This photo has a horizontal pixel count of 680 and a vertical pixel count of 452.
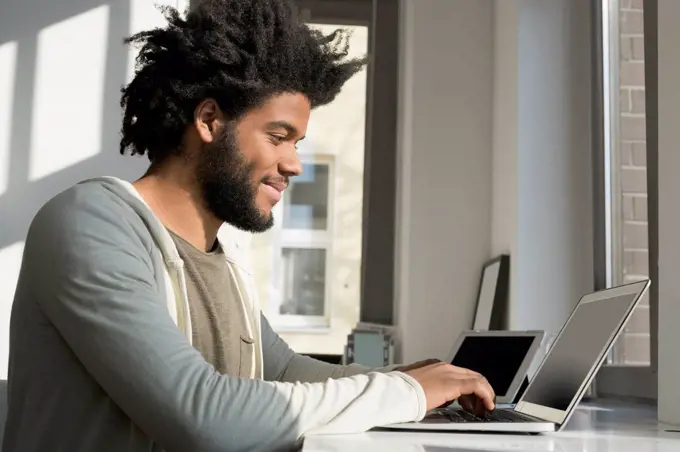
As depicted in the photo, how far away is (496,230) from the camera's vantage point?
8.33ft

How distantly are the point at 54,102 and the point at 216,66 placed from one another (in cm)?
82

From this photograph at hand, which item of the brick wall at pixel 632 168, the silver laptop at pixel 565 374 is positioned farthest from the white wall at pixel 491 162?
the silver laptop at pixel 565 374

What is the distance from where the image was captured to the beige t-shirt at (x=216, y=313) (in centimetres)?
128

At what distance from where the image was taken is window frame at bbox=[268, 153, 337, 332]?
3.25m

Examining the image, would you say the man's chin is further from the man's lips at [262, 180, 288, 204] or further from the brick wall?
the brick wall

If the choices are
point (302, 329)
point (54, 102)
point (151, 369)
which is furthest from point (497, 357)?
point (302, 329)

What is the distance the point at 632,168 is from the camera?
212 cm

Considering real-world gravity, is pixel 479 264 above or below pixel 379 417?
above

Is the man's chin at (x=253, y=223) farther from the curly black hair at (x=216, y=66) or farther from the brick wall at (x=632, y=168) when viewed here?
the brick wall at (x=632, y=168)
